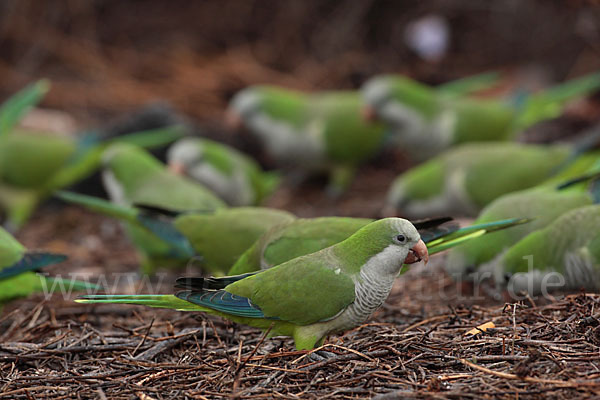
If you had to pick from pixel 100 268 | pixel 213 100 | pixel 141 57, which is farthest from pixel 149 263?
pixel 141 57

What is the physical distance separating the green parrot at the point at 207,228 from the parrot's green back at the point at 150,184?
16.0 inches

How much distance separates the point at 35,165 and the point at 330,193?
2.52 m

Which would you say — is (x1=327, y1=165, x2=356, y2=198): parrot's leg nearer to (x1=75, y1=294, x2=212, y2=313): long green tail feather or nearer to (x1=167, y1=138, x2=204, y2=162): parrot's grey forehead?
(x1=167, y1=138, x2=204, y2=162): parrot's grey forehead

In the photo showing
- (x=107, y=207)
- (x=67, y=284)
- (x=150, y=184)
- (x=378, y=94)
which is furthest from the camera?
(x=378, y=94)

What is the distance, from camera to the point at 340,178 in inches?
268

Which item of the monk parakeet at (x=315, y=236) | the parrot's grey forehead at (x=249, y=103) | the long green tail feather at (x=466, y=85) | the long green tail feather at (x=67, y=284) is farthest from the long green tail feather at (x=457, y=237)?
the long green tail feather at (x=466, y=85)

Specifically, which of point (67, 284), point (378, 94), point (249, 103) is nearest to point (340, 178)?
point (378, 94)

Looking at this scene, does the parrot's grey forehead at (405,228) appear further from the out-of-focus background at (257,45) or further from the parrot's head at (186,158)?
the out-of-focus background at (257,45)

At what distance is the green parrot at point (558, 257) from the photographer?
3297 millimetres

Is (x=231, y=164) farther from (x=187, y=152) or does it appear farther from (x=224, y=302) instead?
(x=224, y=302)

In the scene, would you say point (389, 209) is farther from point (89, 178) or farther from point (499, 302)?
point (89, 178)

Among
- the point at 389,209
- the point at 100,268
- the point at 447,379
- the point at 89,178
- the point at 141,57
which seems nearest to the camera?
the point at 447,379

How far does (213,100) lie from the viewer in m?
7.84

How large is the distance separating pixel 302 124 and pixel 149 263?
98.4 inches
